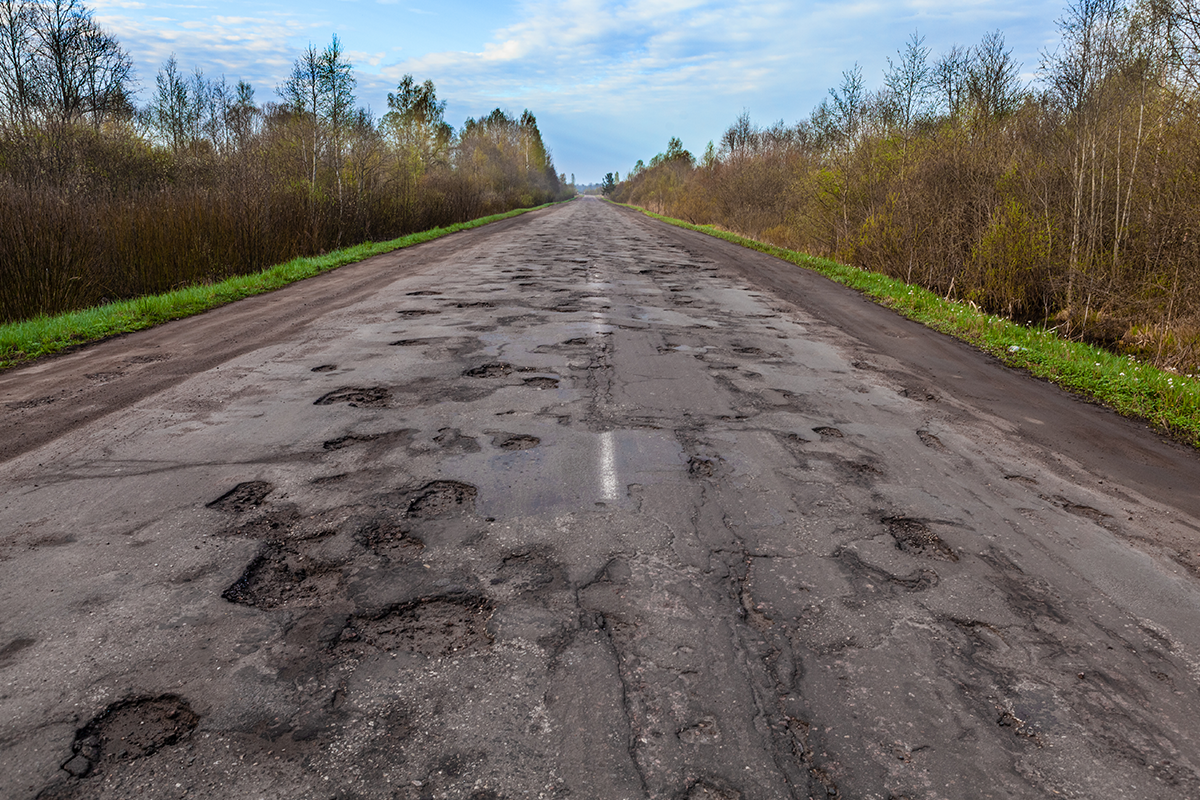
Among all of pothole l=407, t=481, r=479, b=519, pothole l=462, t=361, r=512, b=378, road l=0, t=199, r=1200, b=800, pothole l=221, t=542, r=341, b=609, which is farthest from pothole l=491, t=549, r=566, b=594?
pothole l=462, t=361, r=512, b=378

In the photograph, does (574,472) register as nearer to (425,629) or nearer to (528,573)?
(528,573)

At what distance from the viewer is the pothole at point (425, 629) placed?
7.79 ft

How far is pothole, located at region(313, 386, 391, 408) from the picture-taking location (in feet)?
→ 16.2

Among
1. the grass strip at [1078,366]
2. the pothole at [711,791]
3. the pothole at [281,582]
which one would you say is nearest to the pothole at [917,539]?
the pothole at [711,791]

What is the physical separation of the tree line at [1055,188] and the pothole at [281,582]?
9142mm

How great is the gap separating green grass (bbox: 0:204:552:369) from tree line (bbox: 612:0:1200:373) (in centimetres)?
1139

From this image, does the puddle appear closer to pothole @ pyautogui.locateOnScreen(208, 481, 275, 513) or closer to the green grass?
pothole @ pyautogui.locateOnScreen(208, 481, 275, 513)

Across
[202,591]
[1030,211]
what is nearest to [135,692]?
[202,591]

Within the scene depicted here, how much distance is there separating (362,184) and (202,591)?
19.0 m

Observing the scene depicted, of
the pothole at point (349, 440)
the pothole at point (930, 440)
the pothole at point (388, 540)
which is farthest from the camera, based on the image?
the pothole at point (930, 440)

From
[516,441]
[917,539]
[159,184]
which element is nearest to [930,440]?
[917,539]

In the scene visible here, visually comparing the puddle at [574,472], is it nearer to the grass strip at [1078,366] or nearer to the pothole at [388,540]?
the pothole at [388,540]

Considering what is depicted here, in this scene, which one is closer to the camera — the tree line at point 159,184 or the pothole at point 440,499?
the pothole at point 440,499

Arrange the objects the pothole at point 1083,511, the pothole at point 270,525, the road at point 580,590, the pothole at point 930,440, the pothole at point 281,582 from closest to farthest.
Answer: the road at point 580,590
the pothole at point 281,582
the pothole at point 270,525
the pothole at point 1083,511
the pothole at point 930,440
